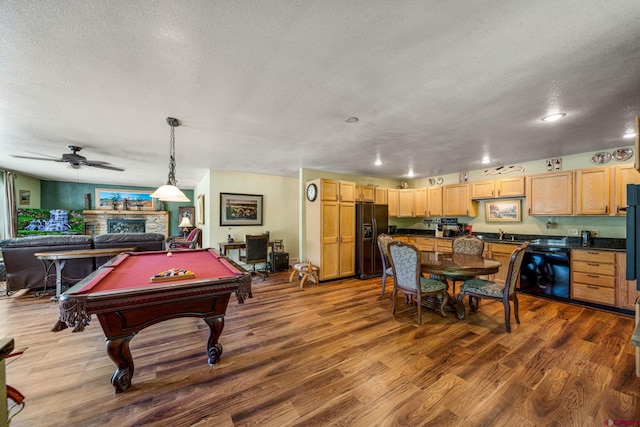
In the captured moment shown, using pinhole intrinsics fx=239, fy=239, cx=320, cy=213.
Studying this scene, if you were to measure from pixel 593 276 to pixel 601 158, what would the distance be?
194 centimetres

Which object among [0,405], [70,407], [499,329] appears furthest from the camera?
[499,329]

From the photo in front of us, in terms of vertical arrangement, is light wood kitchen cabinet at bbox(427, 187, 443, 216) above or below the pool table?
above

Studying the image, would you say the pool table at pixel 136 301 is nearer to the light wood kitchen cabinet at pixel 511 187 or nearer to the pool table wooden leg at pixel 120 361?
the pool table wooden leg at pixel 120 361

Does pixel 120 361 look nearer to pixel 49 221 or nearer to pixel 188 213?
pixel 188 213

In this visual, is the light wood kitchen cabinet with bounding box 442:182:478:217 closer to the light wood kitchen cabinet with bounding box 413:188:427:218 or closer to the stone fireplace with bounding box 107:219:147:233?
the light wood kitchen cabinet with bounding box 413:188:427:218

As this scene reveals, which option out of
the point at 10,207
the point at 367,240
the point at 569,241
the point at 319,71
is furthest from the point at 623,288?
the point at 10,207

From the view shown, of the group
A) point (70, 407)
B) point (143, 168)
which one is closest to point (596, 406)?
point (70, 407)

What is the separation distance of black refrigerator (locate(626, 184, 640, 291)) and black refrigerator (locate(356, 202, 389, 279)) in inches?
146

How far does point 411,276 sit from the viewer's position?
3061 mm

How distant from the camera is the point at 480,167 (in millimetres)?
5266

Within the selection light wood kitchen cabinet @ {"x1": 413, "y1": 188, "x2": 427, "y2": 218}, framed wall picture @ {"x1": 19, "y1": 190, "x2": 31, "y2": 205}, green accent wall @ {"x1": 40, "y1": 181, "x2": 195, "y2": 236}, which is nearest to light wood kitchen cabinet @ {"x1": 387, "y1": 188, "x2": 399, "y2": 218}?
light wood kitchen cabinet @ {"x1": 413, "y1": 188, "x2": 427, "y2": 218}

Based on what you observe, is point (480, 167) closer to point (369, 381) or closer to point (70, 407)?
point (369, 381)

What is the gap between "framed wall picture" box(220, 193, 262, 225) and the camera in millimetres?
5805

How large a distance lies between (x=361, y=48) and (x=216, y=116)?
179 centimetres
